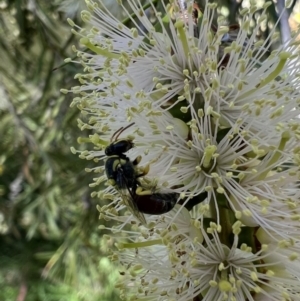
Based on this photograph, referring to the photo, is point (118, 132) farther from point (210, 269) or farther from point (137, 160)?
point (210, 269)

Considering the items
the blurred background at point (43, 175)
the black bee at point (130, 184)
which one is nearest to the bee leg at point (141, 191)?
the black bee at point (130, 184)

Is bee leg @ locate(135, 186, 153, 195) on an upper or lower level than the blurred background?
upper

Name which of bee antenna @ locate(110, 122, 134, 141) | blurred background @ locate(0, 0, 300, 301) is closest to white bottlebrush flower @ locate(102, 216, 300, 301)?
bee antenna @ locate(110, 122, 134, 141)

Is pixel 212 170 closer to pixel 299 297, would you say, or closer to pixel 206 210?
pixel 206 210

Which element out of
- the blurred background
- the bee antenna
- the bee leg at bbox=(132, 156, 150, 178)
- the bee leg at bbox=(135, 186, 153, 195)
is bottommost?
the blurred background

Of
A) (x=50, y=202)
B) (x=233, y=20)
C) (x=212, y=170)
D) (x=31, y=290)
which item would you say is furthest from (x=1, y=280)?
(x=212, y=170)

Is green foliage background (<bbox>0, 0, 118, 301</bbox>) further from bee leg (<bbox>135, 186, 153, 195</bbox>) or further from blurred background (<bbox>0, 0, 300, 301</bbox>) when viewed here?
bee leg (<bbox>135, 186, 153, 195</bbox>)

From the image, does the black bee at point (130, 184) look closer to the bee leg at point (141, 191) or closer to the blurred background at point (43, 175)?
the bee leg at point (141, 191)
